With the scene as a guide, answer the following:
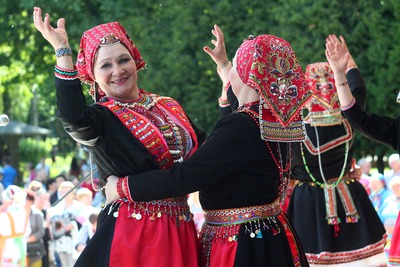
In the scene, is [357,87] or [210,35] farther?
[210,35]

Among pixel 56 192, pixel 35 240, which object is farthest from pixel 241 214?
pixel 56 192

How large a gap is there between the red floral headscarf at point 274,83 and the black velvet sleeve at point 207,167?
0.42 feet

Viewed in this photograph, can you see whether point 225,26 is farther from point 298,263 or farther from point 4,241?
point 298,263

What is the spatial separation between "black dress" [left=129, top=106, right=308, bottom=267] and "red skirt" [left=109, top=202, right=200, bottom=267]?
133 mm

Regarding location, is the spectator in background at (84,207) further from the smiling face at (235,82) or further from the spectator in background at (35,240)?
the smiling face at (235,82)

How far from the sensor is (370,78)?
Result: 1538 centimetres

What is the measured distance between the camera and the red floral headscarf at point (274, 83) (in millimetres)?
4445

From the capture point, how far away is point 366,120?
6039mm

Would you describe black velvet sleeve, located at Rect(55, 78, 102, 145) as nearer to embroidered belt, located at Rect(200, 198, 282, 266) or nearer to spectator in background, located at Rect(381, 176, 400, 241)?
embroidered belt, located at Rect(200, 198, 282, 266)

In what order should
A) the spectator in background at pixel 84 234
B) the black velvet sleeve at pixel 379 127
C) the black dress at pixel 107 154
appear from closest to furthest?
the black dress at pixel 107 154
the black velvet sleeve at pixel 379 127
the spectator in background at pixel 84 234

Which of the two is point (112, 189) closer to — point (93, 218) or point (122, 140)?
point (122, 140)

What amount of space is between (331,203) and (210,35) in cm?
895

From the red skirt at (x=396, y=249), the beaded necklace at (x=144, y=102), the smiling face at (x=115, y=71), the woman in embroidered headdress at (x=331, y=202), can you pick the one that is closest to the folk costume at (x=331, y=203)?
the woman in embroidered headdress at (x=331, y=202)

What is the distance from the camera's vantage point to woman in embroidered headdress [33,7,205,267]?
428 cm
